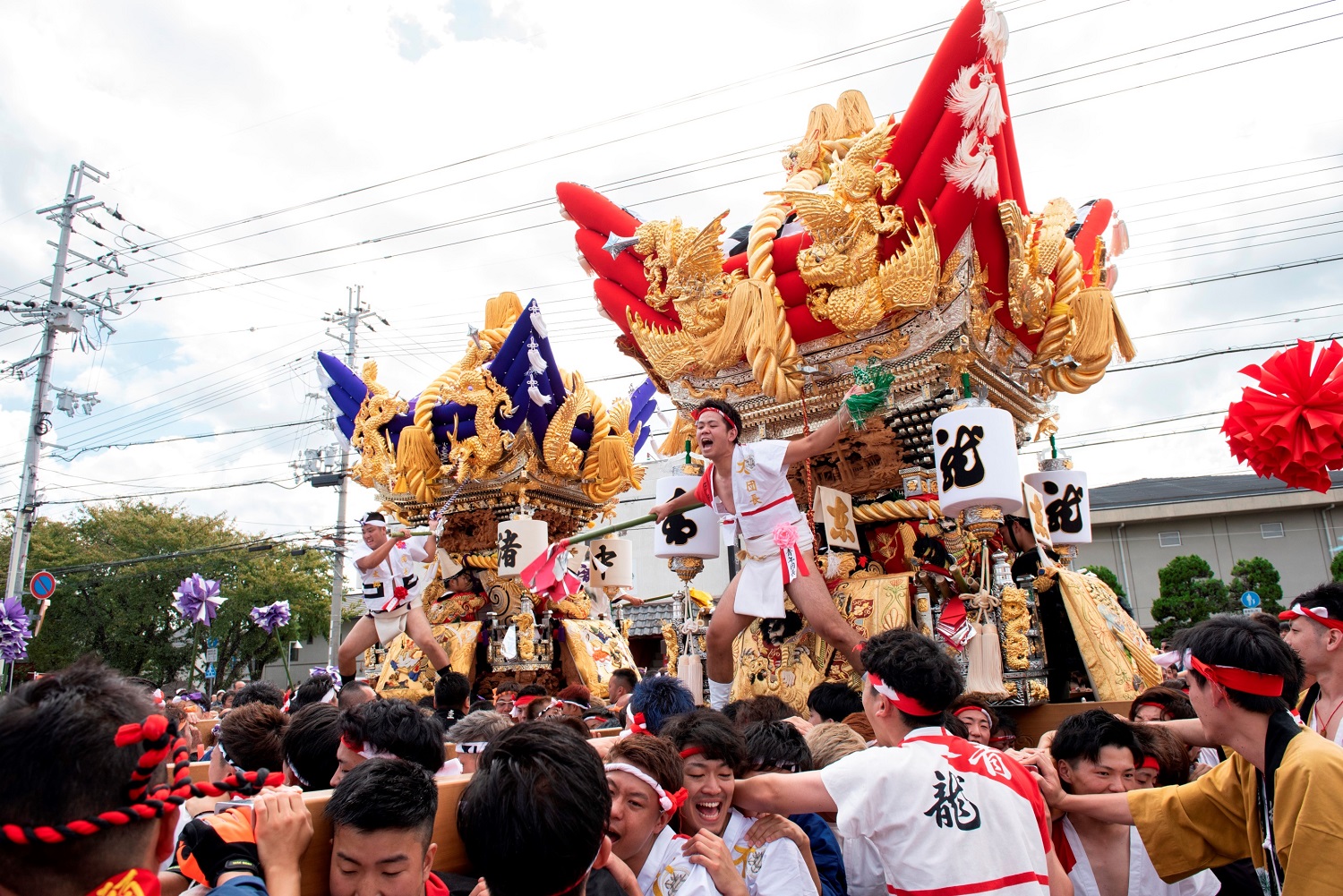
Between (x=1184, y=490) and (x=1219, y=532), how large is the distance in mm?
2858

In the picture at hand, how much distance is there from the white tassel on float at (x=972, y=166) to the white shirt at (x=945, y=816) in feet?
13.3

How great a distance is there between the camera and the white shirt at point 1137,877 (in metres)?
2.43

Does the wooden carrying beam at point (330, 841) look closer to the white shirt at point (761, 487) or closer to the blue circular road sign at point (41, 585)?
the white shirt at point (761, 487)

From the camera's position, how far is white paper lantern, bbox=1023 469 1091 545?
668 cm

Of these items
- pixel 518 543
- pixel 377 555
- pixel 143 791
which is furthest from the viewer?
pixel 518 543

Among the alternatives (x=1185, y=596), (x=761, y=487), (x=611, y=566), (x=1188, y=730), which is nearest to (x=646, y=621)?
(x=611, y=566)

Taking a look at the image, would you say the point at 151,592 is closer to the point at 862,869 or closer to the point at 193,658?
the point at 193,658

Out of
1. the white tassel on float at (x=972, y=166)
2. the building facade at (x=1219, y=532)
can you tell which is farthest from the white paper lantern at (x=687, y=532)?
the building facade at (x=1219, y=532)

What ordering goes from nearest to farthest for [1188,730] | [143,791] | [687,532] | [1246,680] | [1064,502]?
[143,791]
[1246,680]
[1188,730]
[687,532]
[1064,502]

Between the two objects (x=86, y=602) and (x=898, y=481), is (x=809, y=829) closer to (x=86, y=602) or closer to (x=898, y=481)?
(x=898, y=481)

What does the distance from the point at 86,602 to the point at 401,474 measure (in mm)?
20523

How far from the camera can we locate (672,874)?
1.99 m

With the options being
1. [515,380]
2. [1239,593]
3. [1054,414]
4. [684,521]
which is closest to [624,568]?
[515,380]

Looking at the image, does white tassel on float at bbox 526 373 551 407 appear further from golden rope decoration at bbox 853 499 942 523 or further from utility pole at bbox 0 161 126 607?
utility pole at bbox 0 161 126 607
